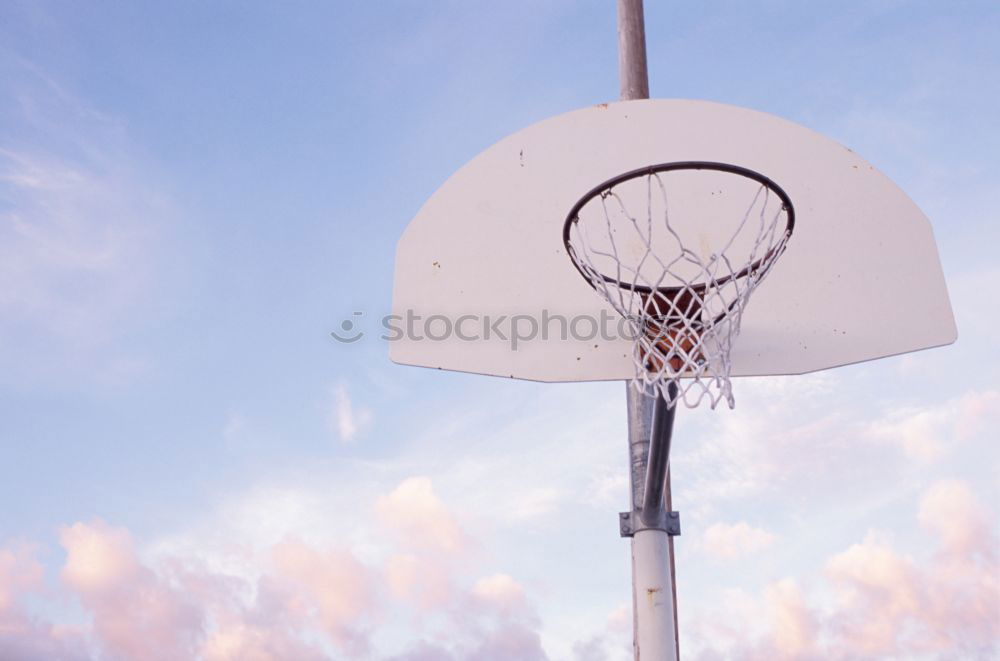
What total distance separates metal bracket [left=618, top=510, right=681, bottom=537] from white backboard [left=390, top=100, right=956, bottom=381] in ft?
2.14

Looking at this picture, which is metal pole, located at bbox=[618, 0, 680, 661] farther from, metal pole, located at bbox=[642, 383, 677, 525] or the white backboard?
the white backboard

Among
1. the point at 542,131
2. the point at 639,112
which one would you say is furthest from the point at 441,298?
the point at 639,112

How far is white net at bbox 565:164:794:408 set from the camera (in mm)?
3057

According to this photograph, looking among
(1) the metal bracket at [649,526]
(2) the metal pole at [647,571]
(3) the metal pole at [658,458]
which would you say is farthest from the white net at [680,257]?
(1) the metal bracket at [649,526]

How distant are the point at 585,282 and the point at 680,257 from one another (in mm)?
381

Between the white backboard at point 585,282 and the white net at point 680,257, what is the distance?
14cm

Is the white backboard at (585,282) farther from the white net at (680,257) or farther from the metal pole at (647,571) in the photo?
the metal pole at (647,571)

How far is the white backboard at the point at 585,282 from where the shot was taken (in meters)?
3.34

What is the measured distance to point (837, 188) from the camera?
349 centimetres

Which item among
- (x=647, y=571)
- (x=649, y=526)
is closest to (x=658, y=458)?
(x=649, y=526)

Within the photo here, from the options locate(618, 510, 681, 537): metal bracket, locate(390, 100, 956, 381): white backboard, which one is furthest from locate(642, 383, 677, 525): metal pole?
locate(390, 100, 956, 381): white backboard

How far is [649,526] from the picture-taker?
3.52 m

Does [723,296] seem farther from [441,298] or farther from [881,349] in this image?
[441,298]

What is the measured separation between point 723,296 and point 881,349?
700 mm
